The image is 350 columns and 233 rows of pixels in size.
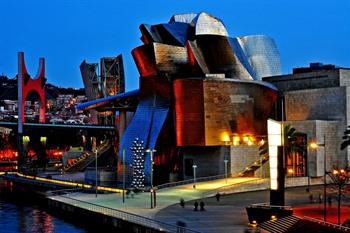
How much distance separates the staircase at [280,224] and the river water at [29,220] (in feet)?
40.7

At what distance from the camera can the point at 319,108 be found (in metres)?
61.3

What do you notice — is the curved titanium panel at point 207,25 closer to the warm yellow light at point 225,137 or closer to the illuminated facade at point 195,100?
the illuminated facade at point 195,100

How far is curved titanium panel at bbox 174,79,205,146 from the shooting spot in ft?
182

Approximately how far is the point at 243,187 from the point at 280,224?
1869cm

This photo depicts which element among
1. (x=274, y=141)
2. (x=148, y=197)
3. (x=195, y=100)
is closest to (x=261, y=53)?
(x=195, y=100)

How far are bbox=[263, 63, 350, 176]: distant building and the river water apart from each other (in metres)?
21.6

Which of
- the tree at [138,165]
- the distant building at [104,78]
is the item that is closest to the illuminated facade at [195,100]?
the tree at [138,165]

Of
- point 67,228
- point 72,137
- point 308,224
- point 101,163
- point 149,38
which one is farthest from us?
point 72,137

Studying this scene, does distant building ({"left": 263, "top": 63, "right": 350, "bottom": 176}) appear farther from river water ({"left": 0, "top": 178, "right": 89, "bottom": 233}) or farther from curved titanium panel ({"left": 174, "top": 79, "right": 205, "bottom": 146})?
river water ({"left": 0, "top": 178, "right": 89, "bottom": 233})

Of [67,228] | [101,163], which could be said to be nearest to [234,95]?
[67,228]

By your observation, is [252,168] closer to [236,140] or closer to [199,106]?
[236,140]

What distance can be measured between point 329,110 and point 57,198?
27.5 meters

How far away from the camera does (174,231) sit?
29.6 meters

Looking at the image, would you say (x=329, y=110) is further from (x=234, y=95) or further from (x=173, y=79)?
(x=173, y=79)
